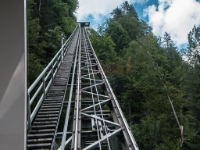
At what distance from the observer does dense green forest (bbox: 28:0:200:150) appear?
604 centimetres

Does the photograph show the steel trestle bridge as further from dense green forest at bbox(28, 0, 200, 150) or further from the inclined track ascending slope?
dense green forest at bbox(28, 0, 200, 150)

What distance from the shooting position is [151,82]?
8.84 meters

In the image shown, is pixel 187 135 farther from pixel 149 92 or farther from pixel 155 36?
pixel 155 36

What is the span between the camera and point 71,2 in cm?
1127

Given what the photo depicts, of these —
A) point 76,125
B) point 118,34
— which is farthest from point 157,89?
point 76,125

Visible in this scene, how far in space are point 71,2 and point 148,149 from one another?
7861 millimetres

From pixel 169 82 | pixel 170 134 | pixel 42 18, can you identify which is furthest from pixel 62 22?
pixel 170 134

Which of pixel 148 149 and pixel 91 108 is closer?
pixel 91 108

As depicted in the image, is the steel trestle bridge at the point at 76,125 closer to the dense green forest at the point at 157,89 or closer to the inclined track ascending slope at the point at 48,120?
the inclined track ascending slope at the point at 48,120

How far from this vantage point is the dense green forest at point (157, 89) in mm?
6194

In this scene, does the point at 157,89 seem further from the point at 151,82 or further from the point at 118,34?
the point at 118,34

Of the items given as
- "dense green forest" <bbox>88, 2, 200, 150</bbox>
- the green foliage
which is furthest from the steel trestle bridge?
the green foliage

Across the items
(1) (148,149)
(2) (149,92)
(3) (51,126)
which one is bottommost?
(1) (148,149)

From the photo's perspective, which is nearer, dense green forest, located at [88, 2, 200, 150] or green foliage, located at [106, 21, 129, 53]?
dense green forest, located at [88, 2, 200, 150]
